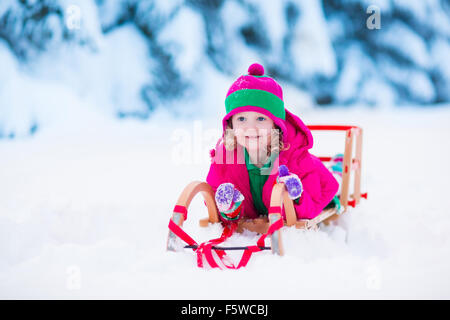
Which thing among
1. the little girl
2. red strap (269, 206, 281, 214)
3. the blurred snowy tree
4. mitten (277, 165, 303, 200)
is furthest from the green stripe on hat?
the blurred snowy tree

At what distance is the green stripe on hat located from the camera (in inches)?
66.9

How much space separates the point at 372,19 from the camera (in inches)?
211

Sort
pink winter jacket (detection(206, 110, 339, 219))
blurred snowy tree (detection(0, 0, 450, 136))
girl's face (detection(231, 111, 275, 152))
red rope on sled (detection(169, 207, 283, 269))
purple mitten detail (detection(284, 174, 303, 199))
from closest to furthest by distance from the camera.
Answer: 1. red rope on sled (detection(169, 207, 283, 269))
2. purple mitten detail (detection(284, 174, 303, 199))
3. girl's face (detection(231, 111, 275, 152))
4. pink winter jacket (detection(206, 110, 339, 219))
5. blurred snowy tree (detection(0, 0, 450, 136))

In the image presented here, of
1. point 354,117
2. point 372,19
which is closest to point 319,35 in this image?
point 372,19

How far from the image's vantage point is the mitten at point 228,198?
167 centimetres

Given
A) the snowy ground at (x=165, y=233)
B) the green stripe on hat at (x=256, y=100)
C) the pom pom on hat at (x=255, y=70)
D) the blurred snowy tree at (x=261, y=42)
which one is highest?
the blurred snowy tree at (x=261, y=42)

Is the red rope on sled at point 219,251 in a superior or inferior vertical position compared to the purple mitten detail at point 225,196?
inferior

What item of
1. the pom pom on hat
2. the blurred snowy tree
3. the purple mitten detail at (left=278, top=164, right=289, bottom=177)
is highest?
the blurred snowy tree

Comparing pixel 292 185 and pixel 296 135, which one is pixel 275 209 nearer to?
pixel 292 185

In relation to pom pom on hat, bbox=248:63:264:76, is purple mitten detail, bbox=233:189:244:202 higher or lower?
lower

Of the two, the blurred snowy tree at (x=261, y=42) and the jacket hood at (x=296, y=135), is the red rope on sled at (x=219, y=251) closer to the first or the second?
the jacket hood at (x=296, y=135)

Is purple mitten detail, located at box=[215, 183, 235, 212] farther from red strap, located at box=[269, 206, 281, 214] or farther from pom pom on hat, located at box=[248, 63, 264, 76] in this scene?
pom pom on hat, located at box=[248, 63, 264, 76]

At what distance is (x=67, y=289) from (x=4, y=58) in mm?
4116

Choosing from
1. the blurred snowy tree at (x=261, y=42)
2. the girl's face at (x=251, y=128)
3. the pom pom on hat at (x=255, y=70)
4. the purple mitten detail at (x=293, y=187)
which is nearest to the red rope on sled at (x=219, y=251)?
the purple mitten detail at (x=293, y=187)
